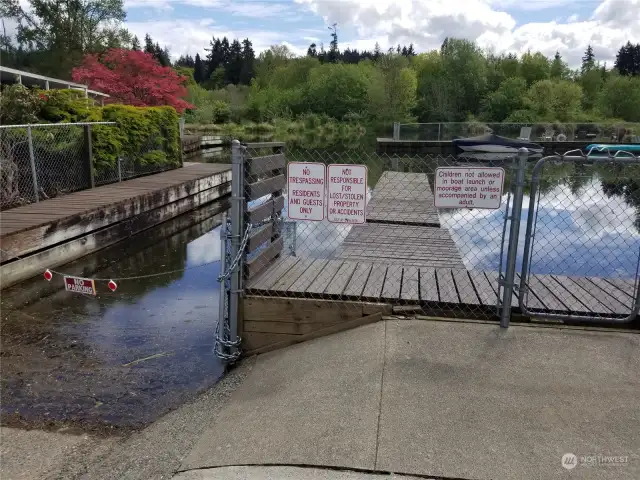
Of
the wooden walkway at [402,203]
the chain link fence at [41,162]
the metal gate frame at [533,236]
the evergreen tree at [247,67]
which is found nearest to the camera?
the metal gate frame at [533,236]

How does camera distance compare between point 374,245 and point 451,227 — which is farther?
point 451,227

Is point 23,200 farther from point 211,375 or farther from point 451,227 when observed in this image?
point 451,227

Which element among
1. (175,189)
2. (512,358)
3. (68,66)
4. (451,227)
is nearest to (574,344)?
(512,358)

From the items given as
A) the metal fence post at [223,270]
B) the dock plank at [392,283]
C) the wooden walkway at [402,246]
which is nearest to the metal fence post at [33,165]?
the wooden walkway at [402,246]

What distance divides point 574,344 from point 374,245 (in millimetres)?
4006

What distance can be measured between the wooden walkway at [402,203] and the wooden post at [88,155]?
628 cm

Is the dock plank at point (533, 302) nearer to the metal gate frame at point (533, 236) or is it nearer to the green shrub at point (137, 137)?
the metal gate frame at point (533, 236)

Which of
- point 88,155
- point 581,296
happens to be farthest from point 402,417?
point 88,155

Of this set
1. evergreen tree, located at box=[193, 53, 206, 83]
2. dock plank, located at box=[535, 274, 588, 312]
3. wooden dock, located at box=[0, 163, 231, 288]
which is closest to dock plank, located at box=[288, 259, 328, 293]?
dock plank, located at box=[535, 274, 588, 312]

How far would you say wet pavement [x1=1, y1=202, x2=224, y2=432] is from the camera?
13.4 ft

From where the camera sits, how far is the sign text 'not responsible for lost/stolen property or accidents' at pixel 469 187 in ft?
12.7

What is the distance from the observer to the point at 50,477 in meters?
2.98

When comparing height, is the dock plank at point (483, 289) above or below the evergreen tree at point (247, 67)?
below
